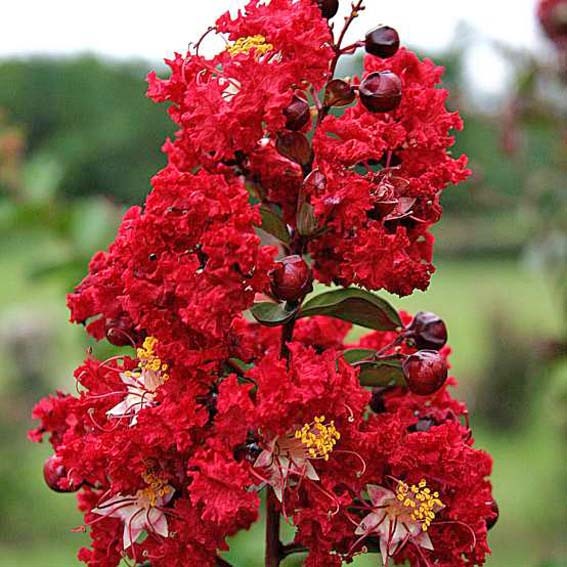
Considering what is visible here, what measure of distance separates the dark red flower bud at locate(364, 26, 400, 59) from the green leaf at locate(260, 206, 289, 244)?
178 mm

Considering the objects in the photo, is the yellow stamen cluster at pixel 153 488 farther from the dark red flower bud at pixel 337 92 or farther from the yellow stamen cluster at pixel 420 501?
the dark red flower bud at pixel 337 92

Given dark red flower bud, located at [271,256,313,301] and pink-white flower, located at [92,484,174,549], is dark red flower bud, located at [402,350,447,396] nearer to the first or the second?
dark red flower bud, located at [271,256,313,301]

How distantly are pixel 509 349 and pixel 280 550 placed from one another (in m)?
4.95

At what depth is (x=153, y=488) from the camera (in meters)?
0.86

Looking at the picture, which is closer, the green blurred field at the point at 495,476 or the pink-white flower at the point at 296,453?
the pink-white flower at the point at 296,453

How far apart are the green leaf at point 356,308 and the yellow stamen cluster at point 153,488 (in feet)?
0.64

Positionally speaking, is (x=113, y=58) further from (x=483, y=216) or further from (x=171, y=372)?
(x=171, y=372)

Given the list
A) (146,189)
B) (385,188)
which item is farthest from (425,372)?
(146,189)

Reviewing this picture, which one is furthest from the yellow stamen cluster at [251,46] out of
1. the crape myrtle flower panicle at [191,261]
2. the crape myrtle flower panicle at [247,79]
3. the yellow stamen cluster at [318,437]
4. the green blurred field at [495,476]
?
the green blurred field at [495,476]

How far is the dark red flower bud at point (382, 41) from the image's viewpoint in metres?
A: 0.89

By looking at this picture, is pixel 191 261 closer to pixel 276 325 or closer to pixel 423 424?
pixel 276 325

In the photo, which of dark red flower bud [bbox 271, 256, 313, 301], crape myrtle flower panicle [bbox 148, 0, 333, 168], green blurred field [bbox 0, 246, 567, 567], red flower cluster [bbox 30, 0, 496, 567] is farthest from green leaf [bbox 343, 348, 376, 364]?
green blurred field [bbox 0, 246, 567, 567]

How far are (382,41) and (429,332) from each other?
276 millimetres

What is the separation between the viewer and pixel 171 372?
84 cm
